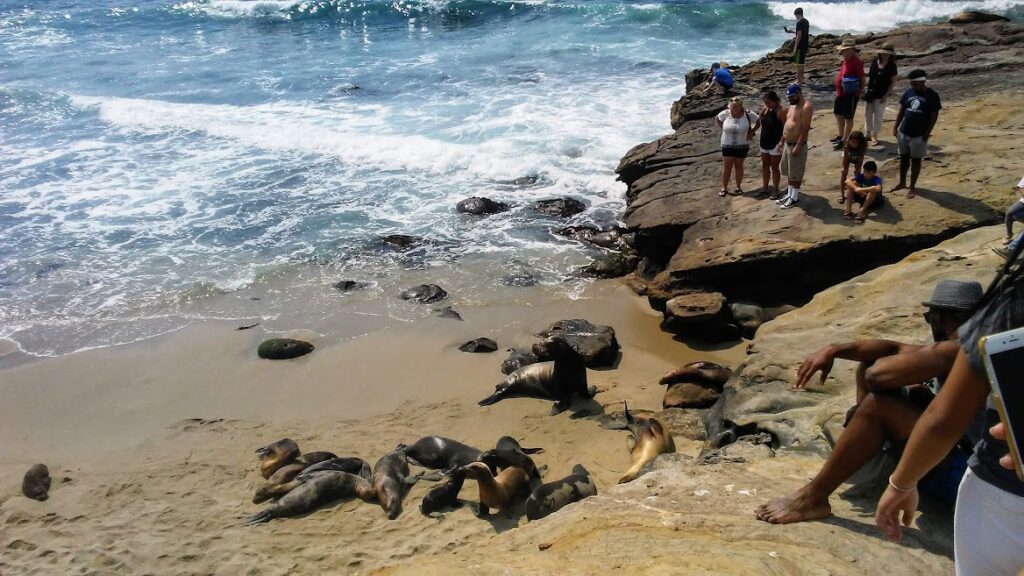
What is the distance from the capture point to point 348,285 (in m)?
12.3

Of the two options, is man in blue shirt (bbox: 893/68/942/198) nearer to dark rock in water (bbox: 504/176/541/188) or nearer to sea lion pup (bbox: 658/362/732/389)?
sea lion pup (bbox: 658/362/732/389)

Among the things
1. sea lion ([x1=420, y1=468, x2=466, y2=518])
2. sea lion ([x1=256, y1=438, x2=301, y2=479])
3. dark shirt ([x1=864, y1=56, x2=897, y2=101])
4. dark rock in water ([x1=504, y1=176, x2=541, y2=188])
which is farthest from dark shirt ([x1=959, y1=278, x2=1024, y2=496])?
dark rock in water ([x1=504, y1=176, x2=541, y2=188])

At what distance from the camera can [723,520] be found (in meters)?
4.48

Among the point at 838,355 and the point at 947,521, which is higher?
the point at 838,355

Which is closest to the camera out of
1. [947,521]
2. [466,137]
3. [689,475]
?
[947,521]

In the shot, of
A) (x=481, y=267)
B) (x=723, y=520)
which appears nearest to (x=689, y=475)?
(x=723, y=520)

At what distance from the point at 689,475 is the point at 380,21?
33.7 meters

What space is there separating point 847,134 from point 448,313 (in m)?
6.57

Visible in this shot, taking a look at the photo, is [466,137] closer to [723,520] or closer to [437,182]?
[437,182]

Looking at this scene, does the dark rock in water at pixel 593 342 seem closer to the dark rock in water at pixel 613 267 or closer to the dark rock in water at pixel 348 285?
the dark rock in water at pixel 613 267

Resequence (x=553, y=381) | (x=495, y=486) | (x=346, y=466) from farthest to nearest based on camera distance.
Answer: (x=553, y=381) → (x=346, y=466) → (x=495, y=486)

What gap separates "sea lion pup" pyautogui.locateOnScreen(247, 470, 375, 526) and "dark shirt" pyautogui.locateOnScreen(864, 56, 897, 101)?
368 inches

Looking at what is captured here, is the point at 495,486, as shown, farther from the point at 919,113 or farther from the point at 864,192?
the point at 919,113

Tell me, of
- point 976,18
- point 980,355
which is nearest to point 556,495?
point 980,355
